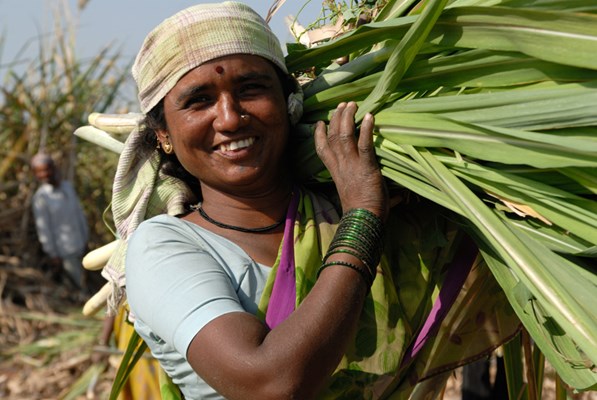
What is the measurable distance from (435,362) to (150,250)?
0.74 m

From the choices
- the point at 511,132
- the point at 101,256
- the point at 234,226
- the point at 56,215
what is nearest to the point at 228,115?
the point at 234,226

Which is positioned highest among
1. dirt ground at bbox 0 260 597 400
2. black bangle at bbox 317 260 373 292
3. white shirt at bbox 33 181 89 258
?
black bangle at bbox 317 260 373 292

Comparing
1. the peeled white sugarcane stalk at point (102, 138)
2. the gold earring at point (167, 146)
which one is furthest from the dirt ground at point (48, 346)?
the gold earring at point (167, 146)

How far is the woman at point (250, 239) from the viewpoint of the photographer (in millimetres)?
1600

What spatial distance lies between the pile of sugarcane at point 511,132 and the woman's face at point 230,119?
0.57 feet

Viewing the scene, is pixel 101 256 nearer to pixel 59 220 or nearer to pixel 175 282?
pixel 175 282

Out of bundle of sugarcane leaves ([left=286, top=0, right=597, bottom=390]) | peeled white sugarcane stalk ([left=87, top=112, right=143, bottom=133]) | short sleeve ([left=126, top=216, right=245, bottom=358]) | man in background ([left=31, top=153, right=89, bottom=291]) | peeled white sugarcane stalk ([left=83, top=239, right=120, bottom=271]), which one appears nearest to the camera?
bundle of sugarcane leaves ([left=286, top=0, right=597, bottom=390])

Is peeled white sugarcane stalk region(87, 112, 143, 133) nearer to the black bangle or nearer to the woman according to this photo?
the woman

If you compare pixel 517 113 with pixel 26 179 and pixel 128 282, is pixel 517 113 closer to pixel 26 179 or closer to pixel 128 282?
pixel 128 282

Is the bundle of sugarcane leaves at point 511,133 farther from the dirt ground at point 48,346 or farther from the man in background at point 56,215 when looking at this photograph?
the man in background at point 56,215

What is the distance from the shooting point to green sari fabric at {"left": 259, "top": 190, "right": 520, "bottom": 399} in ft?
6.04

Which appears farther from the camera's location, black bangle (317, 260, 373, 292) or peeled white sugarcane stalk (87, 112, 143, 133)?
peeled white sugarcane stalk (87, 112, 143, 133)

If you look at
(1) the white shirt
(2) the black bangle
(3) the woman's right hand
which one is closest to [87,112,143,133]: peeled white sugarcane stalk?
(3) the woman's right hand

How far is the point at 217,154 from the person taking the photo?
1.83m
